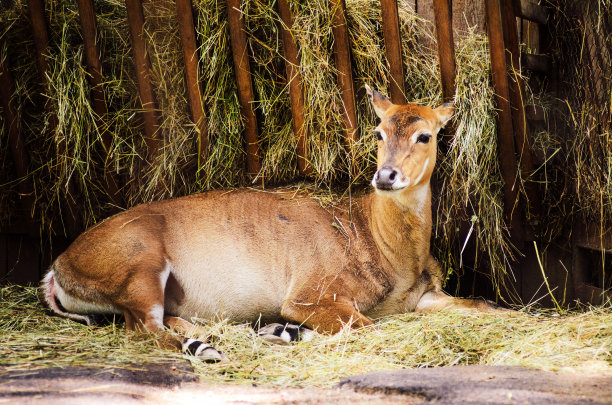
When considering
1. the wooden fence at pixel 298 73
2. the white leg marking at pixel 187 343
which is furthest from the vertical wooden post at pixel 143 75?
the white leg marking at pixel 187 343

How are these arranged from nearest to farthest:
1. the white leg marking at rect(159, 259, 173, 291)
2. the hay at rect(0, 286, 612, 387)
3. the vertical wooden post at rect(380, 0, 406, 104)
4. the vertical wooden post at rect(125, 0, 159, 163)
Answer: the hay at rect(0, 286, 612, 387), the vertical wooden post at rect(380, 0, 406, 104), the white leg marking at rect(159, 259, 173, 291), the vertical wooden post at rect(125, 0, 159, 163)

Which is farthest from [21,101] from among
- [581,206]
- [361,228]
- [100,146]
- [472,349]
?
[581,206]

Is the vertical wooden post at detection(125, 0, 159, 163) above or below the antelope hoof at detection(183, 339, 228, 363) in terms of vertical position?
above

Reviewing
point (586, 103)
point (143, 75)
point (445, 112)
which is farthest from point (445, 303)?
point (143, 75)

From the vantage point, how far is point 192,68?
5906 mm

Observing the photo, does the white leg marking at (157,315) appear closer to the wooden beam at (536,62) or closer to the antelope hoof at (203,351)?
the antelope hoof at (203,351)

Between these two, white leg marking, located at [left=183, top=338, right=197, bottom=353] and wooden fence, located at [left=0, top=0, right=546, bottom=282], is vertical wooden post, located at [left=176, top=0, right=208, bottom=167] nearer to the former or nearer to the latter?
wooden fence, located at [left=0, top=0, right=546, bottom=282]

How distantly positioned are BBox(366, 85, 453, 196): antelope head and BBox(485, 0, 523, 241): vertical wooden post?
0.41m

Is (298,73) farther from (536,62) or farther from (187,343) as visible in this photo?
(187,343)

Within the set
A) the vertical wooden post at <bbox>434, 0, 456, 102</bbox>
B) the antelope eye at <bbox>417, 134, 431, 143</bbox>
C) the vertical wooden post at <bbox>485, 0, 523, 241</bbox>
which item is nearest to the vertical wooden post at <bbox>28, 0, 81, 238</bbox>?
the antelope eye at <bbox>417, 134, 431, 143</bbox>

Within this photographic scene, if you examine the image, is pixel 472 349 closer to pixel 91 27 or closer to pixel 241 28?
pixel 241 28

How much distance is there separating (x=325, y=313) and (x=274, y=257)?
0.77m

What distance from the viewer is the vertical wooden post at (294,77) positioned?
5730 millimetres

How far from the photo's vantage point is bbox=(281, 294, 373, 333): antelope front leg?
17.7 ft
